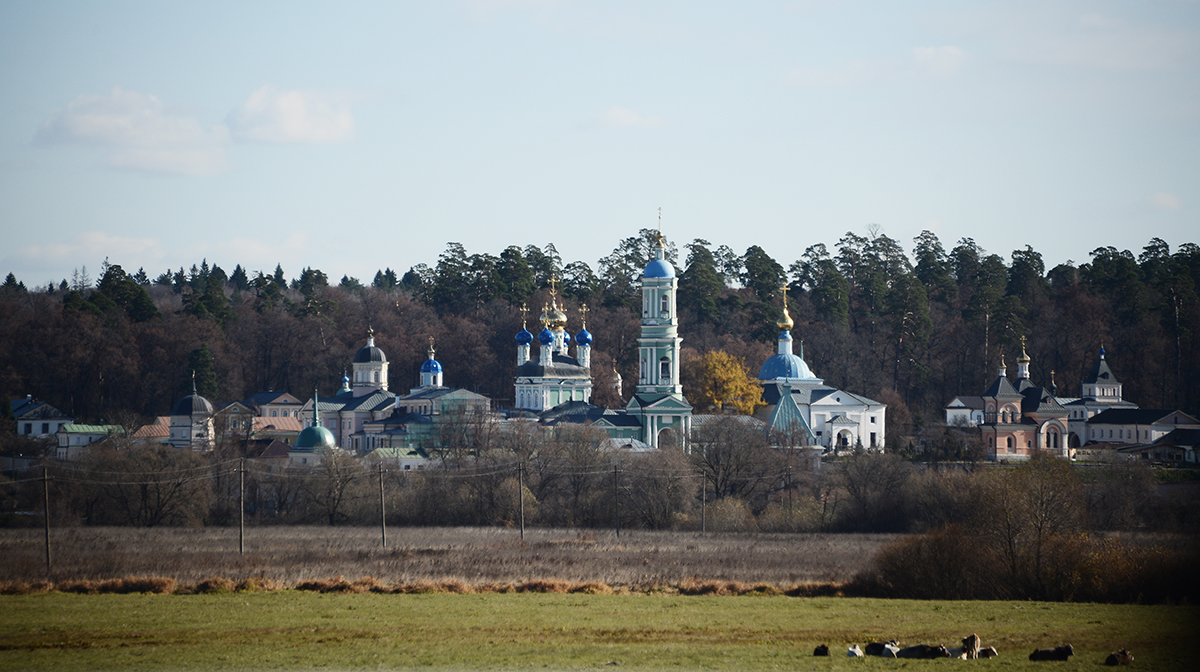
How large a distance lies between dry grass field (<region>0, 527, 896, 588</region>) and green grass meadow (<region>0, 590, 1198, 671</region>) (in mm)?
3756

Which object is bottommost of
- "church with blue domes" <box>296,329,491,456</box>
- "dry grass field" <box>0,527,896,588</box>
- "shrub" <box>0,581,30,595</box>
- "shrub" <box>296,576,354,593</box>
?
"dry grass field" <box>0,527,896,588</box>

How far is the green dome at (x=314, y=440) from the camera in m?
61.5

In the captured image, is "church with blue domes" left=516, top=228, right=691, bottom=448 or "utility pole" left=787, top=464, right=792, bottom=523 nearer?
"utility pole" left=787, top=464, right=792, bottom=523

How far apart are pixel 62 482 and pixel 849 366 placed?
53.7 metres

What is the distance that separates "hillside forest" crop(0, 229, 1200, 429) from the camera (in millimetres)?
81812

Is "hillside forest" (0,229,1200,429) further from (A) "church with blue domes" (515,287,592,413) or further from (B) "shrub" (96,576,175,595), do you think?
(B) "shrub" (96,576,175,595)

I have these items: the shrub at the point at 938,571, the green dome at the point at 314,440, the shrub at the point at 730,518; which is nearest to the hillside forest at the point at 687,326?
the green dome at the point at 314,440

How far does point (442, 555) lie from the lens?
34.2 m

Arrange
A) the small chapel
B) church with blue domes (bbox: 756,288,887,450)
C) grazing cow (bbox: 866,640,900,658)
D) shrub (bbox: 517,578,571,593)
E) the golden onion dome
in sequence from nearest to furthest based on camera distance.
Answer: grazing cow (bbox: 866,640,900,658), shrub (bbox: 517,578,571,593), the small chapel, church with blue domes (bbox: 756,288,887,450), the golden onion dome

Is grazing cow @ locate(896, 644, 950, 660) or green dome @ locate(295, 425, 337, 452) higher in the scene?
green dome @ locate(295, 425, 337, 452)

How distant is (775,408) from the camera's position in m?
69.6

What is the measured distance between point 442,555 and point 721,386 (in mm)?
40056

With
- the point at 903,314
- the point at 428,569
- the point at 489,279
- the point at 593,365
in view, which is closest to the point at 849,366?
the point at 903,314

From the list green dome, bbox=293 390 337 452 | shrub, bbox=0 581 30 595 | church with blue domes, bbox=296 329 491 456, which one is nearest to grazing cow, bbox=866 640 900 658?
shrub, bbox=0 581 30 595
